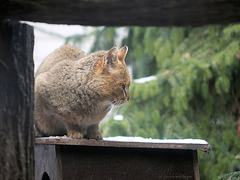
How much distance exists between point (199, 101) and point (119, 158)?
82.1 inches

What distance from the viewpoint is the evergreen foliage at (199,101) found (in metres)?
4.46

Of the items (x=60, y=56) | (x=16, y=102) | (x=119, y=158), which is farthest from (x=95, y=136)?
(x=16, y=102)

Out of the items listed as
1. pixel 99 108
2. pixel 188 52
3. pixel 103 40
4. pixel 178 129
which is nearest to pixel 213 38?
pixel 188 52

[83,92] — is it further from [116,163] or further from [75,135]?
[116,163]

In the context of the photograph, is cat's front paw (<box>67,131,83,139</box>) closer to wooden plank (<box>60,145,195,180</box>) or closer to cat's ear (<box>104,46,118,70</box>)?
wooden plank (<box>60,145,195,180</box>)

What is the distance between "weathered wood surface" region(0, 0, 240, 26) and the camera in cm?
191

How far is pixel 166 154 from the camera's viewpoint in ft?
9.98

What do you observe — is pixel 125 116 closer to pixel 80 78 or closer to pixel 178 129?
pixel 178 129

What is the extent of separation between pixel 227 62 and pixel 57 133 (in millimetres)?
2141

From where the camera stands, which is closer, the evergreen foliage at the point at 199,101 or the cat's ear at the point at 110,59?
the cat's ear at the point at 110,59

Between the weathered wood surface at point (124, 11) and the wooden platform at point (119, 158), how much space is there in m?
1.07

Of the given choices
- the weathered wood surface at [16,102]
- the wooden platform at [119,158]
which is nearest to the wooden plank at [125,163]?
the wooden platform at [119,158]

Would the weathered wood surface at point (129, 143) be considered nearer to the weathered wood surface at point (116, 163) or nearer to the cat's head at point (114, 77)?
the weathered wood surface at point (116, 163)

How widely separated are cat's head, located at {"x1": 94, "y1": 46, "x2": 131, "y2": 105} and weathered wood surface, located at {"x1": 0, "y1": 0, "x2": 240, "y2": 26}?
1.05 m
